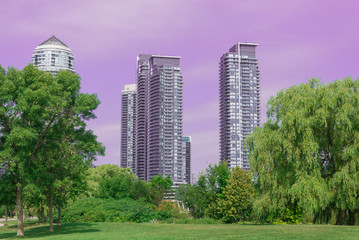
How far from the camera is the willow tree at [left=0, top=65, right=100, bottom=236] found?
27641 millimetres

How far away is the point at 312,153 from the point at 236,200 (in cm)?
1303

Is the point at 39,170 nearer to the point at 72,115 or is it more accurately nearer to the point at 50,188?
the point at 50,188

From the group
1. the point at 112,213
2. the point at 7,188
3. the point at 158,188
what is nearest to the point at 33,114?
the point at 7,188

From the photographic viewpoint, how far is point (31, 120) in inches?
1168

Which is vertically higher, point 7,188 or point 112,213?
point 7,188

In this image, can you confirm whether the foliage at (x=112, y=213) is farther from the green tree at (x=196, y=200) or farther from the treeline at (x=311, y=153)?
the treeline at (x=311, y=153)

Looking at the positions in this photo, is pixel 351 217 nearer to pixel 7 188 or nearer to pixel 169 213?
pixel 169 213

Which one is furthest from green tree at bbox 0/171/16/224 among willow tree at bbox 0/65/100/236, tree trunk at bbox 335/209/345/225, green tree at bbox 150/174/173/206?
green tree at bbox 150/174/173/206

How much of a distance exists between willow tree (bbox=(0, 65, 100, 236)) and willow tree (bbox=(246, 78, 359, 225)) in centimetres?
1506

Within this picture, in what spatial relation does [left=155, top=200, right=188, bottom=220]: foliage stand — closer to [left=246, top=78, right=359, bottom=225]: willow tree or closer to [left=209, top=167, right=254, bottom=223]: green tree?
[left=209, top=167, right=254, bottom=223]: green tree

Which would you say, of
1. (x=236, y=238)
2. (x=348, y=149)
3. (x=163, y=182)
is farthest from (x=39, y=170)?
(x=163, y=182)

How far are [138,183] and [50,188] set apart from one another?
103ft

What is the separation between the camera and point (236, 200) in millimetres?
41531

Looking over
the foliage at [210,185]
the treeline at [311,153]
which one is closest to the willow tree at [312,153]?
the treeline at [311,153]
